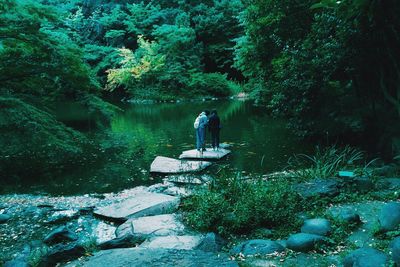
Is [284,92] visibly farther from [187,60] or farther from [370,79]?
[187,60]

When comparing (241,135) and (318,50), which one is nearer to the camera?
(318,50)

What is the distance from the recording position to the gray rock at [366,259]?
365cm

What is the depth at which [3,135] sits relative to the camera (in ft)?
32.6

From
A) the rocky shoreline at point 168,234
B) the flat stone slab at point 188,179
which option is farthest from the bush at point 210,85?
the rocky shoreline at point 168,234

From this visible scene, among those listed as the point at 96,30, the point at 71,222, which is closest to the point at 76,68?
the point at 71,222

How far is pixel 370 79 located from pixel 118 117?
17.1 m

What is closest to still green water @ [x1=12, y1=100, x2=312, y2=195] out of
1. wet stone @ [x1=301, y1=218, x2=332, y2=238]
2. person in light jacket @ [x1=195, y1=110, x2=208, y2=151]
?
person in light jacket @ [x1=195, y1=110, x2=208, y2=151]

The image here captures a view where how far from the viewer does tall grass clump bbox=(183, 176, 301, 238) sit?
5766 mm

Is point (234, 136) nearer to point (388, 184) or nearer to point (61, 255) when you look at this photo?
point (388, 184)

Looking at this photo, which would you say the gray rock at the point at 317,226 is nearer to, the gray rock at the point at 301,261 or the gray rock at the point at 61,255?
the gray rock at the point at 301,261

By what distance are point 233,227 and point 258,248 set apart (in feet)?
3.02

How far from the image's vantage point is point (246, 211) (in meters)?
5.80

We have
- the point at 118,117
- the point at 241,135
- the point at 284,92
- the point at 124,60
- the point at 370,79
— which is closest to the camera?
the point at 370,79

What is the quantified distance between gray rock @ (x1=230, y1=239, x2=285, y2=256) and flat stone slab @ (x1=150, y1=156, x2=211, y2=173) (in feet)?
20.4
